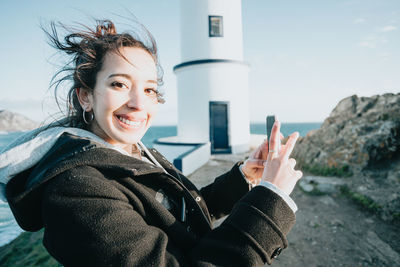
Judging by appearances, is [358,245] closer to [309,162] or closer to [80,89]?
[309,162]

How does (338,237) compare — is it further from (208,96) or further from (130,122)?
(208,96)

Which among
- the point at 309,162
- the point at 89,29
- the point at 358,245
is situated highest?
the point at 89,29

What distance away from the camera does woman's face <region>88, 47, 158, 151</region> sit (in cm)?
136

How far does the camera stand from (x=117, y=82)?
1359 mm

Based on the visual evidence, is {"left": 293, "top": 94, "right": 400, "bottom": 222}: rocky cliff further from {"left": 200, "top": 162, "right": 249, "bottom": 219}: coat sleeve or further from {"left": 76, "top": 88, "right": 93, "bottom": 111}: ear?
{"left": 76, "top": 88, "right": 93, "bottom": 111}: ear

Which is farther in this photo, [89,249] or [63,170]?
[63,170]

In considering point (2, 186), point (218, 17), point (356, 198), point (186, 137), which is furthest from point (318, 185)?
point (218, 17)

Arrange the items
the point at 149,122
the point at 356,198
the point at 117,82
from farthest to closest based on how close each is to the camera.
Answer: the point at 356,198 → the point at 149,122 → the point at 117,82

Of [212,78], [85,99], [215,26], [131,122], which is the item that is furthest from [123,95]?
[215,26]

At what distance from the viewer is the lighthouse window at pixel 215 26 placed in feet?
34.2

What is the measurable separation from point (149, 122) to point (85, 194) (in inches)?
28.0

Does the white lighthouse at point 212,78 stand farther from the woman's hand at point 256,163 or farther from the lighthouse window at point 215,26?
the woman's hand at point 256,163

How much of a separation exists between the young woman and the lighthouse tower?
8.74 m

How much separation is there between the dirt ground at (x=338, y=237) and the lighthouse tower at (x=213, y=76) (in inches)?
246
